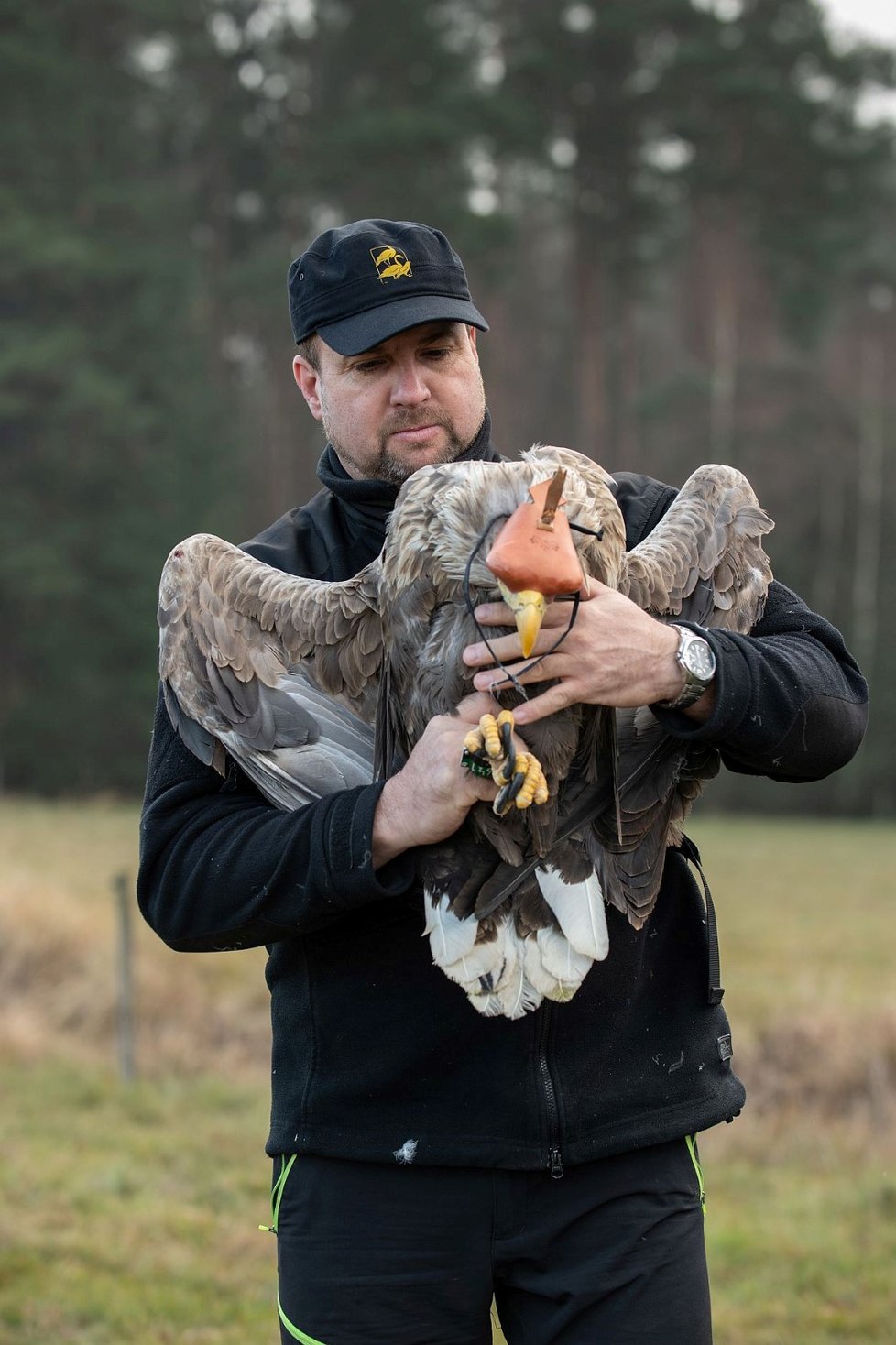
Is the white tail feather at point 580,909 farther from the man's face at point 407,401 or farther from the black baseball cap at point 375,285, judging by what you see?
the black baseball cap at point 375,285

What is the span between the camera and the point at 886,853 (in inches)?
1013

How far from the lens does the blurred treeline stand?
1141 inches

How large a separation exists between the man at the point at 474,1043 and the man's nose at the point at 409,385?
4.2 inches

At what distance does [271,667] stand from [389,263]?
3.00 ft

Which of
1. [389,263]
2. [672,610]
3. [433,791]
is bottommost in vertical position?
[433,791]

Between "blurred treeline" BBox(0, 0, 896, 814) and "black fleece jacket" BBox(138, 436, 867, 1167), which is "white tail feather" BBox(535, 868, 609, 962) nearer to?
"black fleece jacket" BBox(138, 436, 867, 1167)

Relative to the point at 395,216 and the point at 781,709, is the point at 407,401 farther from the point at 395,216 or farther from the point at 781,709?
the point at 395,216

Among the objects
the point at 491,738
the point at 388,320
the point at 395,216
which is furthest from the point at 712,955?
the point at 395,216

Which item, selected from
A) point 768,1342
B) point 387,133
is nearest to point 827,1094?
point 768,1342

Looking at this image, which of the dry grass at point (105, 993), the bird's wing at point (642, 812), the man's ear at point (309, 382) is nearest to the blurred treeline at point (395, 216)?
the dry grass at point (105, 993)

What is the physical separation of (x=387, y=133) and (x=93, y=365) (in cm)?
802

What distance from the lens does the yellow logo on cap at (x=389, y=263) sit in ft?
10.5

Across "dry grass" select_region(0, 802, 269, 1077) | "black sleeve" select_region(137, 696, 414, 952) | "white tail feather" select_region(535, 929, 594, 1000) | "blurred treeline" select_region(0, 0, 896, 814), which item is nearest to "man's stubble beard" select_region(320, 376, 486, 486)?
"black sleeve" select_region(137, 696, 414, 952)

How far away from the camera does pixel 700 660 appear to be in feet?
9.04
